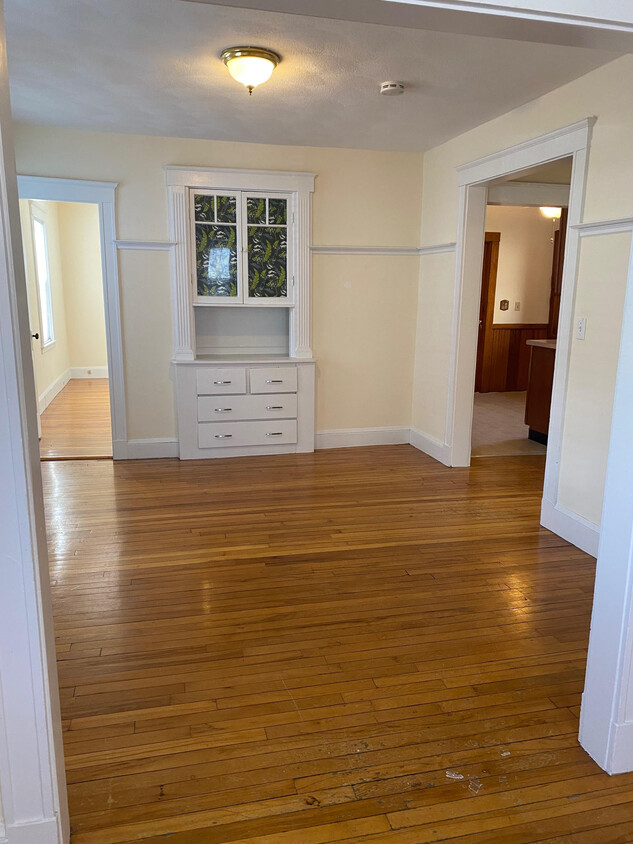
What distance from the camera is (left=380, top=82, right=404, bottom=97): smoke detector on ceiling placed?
11.4 ft

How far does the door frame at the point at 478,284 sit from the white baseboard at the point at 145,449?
Answer: 95.3 inches

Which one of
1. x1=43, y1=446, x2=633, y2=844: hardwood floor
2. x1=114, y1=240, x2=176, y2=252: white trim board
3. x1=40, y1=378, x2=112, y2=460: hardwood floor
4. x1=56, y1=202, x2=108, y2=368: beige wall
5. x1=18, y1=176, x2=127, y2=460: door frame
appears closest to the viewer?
x1=43, y1=446, x2=633, y2=844: hardwood floor

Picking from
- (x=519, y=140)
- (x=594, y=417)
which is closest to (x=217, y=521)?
(x=594, y=417)

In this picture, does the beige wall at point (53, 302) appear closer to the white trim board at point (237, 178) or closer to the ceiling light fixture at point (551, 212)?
the white trim board at point (237, 178)

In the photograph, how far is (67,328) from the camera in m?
9.34

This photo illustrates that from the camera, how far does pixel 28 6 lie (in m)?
2.60

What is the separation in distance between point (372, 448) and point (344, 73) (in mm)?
3258

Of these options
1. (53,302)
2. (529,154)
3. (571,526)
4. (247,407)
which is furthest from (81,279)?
(571,526)

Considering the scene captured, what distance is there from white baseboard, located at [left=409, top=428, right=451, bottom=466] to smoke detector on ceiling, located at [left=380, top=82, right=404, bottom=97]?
2742mm

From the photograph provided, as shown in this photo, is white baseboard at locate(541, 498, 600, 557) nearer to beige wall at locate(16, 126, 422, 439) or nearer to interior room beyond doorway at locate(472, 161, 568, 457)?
beige wall at locate(16, 126, 422, 439)

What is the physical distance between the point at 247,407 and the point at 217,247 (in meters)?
1.38

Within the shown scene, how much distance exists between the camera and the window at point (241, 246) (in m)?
5.08

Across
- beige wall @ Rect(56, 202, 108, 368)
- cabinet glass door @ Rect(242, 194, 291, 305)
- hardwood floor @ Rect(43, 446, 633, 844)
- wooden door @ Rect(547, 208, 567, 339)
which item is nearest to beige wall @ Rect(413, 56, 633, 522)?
hardwood floor @ Rect(43, 446, 633, 844)

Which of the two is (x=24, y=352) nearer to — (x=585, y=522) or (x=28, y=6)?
(x=28, y=6)
